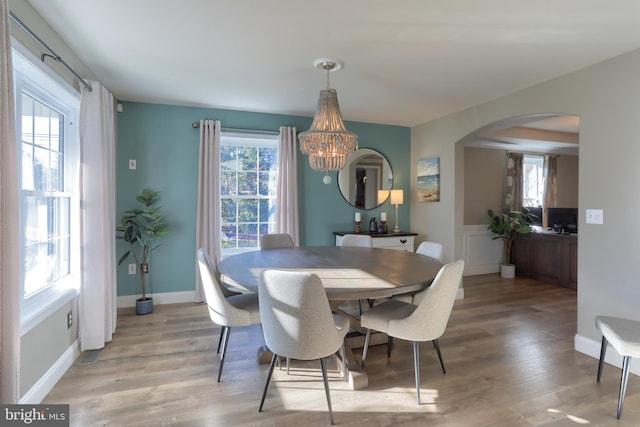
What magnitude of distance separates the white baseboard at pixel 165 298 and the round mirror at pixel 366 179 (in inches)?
95.5

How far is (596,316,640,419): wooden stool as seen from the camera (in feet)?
6.20

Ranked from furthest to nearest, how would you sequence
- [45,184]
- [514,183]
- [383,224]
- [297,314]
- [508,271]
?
[514,183], [508,271], [383,224], [45,184], [297,314]

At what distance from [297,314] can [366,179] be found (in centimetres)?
334

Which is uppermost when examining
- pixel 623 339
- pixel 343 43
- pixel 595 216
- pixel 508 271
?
pixel 343 43

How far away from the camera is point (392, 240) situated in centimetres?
440

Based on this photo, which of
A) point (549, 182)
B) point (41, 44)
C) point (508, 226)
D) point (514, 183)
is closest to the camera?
point (41, 44)

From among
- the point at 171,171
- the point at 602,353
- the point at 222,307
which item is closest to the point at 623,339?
the point at 602,353

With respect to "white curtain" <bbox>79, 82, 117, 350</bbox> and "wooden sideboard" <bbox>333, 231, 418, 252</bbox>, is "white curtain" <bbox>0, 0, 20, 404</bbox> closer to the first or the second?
"white curtain" <bbox>79, 82, 117, 350</bbox>

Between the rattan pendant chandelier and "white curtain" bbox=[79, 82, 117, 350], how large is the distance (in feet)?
5.56

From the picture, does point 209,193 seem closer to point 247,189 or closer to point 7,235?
point 247,189

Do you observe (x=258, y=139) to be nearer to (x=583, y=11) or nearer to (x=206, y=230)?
(x=206, y=230)

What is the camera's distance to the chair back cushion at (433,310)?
75.6 inches

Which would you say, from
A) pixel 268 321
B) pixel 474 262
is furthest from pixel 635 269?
pixel 474 262

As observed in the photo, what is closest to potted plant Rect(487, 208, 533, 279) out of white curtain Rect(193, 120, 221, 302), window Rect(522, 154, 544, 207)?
window Rect(522, 154, 544, 207)
